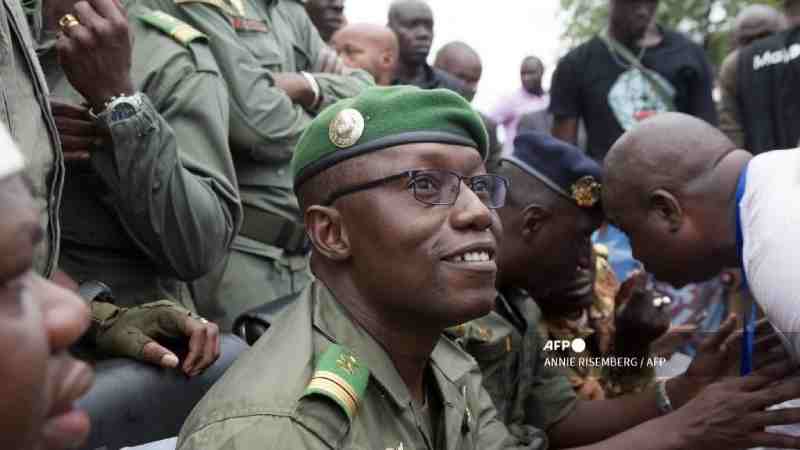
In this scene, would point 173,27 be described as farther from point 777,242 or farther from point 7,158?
point 7,158

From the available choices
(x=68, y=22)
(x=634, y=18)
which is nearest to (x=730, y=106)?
(x=634, y=18)

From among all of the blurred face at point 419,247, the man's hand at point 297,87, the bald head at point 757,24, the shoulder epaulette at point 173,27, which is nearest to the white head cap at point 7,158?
the blurred face at point 419,247

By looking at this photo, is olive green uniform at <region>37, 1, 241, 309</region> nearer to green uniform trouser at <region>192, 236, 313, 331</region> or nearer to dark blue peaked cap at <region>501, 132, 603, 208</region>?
green uniform trouser at <region>192, 236, 313, 331</region>

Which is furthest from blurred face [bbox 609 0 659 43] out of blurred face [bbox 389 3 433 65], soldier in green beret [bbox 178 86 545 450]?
soldier in green beret [bbox 178 86 545 450]

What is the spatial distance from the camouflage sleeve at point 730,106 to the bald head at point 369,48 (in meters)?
2.56

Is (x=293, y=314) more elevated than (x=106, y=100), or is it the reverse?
(x=106, y=100)

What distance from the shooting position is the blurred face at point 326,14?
16.2 ft

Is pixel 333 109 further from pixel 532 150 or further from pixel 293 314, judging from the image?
pixel 532 150

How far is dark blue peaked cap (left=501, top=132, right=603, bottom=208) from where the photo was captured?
10.6ft

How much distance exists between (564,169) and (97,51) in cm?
165

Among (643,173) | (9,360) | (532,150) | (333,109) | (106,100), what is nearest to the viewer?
(9,360)

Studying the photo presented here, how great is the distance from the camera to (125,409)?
6.43 ft

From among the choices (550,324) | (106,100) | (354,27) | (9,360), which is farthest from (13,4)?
(354,27)

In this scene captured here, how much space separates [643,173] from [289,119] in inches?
43.7
